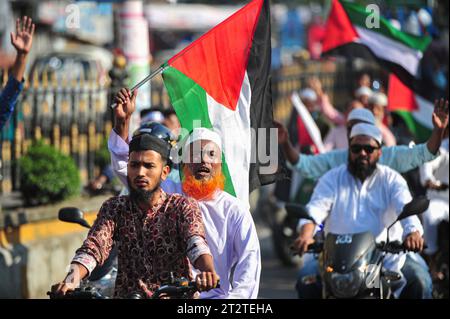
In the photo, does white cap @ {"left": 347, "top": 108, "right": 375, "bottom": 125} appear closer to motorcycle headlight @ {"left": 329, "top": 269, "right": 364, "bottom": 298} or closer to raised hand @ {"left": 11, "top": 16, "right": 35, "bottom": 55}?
motorcycle headlight @ {"left": 329, "top": 269, "right": 364, "bottom": 298}

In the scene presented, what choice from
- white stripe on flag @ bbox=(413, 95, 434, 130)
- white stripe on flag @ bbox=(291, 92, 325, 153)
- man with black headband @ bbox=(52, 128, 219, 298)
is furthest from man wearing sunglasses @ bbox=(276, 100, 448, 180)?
man with black headband @ bbox=(52, 128, 219, 298)

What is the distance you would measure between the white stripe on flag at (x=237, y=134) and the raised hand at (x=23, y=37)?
1447mm

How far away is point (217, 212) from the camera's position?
7164 mm

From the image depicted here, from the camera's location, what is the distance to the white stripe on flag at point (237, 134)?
8.06 m

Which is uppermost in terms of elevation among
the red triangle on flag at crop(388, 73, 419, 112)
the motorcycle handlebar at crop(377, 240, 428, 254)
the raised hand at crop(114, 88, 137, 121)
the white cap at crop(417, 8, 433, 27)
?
the white cap at crop(417, 8, 433, 27)

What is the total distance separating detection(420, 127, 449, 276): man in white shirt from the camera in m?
11.1

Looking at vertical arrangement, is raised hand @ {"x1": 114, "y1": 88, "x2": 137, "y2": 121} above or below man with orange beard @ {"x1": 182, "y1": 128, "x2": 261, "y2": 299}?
above

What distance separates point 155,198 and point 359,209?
253cm

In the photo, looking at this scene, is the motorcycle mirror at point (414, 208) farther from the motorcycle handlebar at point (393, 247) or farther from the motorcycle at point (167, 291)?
the motorcycle at point (167, 291)

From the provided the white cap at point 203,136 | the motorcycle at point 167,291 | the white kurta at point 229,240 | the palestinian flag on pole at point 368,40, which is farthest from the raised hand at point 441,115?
the motorcycle at point 167,291

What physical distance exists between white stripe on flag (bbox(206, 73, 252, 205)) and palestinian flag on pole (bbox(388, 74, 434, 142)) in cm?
434

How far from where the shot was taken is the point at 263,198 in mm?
16312
